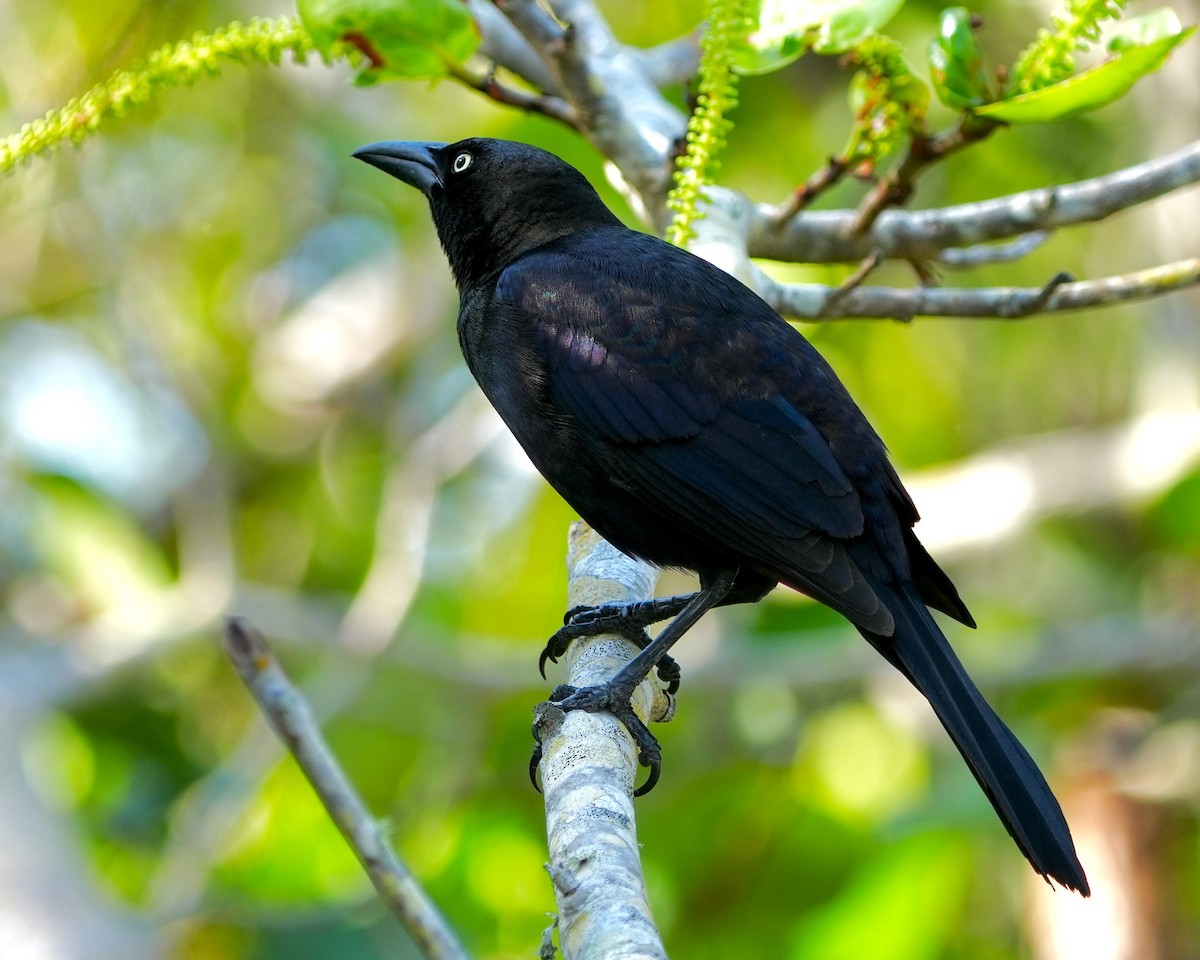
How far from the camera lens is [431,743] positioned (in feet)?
21.3

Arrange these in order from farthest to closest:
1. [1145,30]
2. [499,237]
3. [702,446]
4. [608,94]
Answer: [499,237] → [608,94] → [702,446] → [1145,30]

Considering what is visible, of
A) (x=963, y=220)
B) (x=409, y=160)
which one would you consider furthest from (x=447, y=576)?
(x=963, y=220)

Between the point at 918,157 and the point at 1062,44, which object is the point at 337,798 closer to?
the point at 918,157

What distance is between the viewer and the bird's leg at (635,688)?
288 centimetres

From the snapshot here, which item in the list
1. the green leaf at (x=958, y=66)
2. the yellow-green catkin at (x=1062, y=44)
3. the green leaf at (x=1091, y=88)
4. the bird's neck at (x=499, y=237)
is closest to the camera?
the green leaf at (x=1091, y=88)

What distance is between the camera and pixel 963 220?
11.7 feet

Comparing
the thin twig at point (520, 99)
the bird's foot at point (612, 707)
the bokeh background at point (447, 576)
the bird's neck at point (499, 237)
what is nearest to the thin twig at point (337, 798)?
the bird's foot at point (612, 707)

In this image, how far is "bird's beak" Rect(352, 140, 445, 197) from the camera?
4.25 m

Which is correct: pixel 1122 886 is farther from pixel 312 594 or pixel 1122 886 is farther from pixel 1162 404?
pixel 312 594

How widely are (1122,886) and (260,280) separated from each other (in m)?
5.38

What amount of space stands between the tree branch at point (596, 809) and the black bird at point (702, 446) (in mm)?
105

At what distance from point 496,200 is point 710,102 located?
1160 millimetres

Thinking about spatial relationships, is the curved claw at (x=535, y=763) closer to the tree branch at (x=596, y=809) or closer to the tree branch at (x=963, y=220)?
the tree branch at (x=596, y=809)

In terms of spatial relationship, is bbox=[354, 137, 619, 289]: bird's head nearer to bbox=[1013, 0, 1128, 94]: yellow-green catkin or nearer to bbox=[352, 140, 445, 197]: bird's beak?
bbox=[352, 140, 445, 197]: bird's beak
